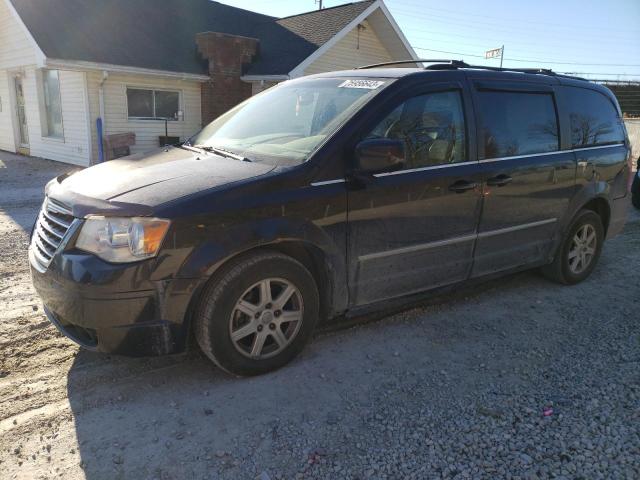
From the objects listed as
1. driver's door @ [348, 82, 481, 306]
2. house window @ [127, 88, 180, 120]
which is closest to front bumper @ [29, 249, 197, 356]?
driver's door @ [348, 82, 481, 306]

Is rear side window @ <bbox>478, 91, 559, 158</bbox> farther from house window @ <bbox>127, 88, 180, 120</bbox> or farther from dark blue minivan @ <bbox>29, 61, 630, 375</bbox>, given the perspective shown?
house window @ <bbox>127, 88, 180, 120</bbox>

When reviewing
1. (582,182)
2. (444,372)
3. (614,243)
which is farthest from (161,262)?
(614,243)

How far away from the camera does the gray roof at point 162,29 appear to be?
1327 centimetres

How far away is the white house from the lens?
1341 cm

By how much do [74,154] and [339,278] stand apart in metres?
13.0

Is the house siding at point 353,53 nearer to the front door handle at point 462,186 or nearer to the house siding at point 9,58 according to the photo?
the house siding at point 9,58

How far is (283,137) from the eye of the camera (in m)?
3.69

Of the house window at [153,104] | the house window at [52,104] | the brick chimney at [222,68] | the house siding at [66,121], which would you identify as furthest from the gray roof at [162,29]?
the house window at [52,104]

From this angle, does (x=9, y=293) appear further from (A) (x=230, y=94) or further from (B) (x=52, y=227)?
(A) (x=230, y=94)

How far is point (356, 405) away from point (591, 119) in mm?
3781

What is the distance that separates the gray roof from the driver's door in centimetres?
1136

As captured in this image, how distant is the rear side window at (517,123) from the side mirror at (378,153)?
110 centimetres

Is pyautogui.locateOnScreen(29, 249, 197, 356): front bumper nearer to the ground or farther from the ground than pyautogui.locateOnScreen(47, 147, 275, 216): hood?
nearer to the ground

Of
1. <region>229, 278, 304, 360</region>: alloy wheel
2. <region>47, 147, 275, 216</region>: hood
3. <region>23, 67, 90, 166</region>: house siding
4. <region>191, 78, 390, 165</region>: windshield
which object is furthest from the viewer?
<region>23, 67, 90, 166</region>: house siding
